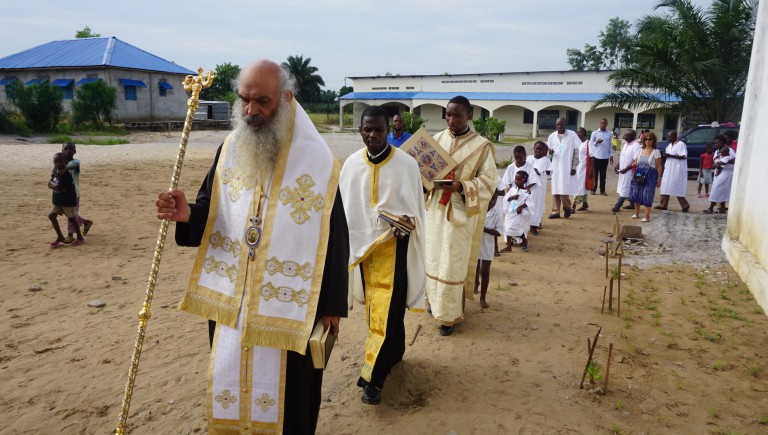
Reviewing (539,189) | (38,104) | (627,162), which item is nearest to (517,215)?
(539,189)

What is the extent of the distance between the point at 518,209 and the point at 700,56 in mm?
14850

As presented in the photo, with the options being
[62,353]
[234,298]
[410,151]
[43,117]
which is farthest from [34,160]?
[234,298]

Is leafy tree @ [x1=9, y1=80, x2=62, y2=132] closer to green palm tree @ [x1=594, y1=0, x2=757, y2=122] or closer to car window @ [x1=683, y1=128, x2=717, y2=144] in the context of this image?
green palm tree @ [x1=594, y1=0, x2=757, y2=122]

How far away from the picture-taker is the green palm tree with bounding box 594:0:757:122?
60.6ft

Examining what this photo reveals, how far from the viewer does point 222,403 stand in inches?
116

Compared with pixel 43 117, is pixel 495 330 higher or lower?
lower

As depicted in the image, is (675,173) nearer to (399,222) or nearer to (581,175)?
(581,175)

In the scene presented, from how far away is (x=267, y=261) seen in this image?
9.51 ft

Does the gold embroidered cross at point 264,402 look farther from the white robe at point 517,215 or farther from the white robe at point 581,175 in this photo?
the white robe at point 581,175

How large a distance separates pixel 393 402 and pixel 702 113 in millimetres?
21495

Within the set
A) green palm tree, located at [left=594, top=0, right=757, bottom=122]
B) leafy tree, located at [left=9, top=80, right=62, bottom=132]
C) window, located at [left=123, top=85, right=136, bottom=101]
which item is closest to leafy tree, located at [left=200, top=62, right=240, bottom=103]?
window, located at [left=123, top=85, right=136, bottom=101]

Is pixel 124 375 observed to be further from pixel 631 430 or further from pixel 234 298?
pixel 631 430

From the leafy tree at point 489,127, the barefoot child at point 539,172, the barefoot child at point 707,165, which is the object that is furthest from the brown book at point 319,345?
the leafy tree at point 489,127

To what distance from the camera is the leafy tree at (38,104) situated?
2562 centimetres
